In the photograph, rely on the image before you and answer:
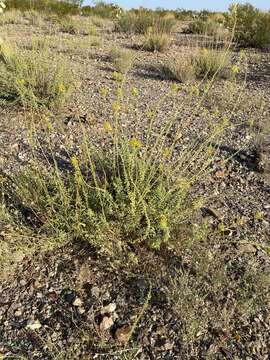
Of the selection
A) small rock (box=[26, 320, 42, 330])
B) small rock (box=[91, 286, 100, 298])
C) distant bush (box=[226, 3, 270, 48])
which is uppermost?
distant bush (box=[226, 3, 270, 48])

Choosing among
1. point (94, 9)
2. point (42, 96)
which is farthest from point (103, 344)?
point (94, 9)

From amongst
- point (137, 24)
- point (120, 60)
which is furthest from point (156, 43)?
point (137, 24)

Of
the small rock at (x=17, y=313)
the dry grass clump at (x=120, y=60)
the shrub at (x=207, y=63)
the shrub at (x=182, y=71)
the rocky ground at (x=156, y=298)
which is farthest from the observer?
the dry grass clump at (x=120, y=60)

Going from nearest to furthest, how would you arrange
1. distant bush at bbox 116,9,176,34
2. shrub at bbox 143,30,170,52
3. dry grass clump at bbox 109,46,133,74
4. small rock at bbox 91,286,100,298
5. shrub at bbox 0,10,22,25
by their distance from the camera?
small rock at bbox 91,286,100,298, dry grass clump at bbox 109,46,133,74, shrub at bbox 143,30,170,52, distant bush at bbox 116,9,176,34, shrub at bbox 0,10,22,25

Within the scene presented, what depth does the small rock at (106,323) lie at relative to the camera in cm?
230

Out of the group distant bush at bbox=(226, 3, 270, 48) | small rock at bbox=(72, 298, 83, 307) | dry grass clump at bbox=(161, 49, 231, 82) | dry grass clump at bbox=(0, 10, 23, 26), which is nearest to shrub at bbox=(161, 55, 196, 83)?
dry grass clump at bbox=(161, 49, 231, 82)

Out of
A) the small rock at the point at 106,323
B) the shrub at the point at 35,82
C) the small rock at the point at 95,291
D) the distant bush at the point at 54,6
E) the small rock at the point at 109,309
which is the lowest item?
the small rock at the point at 106,323

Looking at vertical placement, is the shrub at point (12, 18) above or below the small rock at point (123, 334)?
Result: above

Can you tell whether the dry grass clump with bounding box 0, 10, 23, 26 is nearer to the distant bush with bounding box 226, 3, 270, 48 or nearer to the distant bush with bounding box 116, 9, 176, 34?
the distant bush with bounding box 116, 9, 176, 34

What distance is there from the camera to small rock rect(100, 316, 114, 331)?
2301 mm

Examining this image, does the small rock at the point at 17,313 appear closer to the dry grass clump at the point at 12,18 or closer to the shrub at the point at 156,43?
the shrub at the point at 156,43

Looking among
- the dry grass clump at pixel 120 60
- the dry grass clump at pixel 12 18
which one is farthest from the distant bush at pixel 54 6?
the dry grass clump at pixel 120 60

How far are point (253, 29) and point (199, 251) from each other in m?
7.52

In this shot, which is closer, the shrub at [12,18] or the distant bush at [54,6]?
the shrub at [12,18]
